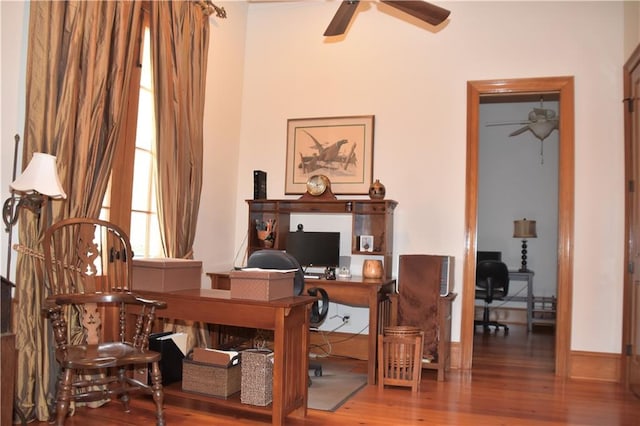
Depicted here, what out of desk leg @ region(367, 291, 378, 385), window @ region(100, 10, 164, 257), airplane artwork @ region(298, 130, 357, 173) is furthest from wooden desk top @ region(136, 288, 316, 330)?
airplane artwork @ region(298, 130, 357, 173)

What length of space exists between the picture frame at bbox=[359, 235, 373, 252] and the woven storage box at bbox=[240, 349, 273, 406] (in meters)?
1.98

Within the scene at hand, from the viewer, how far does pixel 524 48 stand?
497cm

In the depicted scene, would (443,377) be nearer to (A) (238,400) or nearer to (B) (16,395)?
(A) (238,400)

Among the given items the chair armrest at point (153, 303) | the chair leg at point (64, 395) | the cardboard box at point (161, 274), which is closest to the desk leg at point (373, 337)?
the cardboard box at point (161, 274)

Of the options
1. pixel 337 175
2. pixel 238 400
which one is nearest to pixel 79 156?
pixel 238 400

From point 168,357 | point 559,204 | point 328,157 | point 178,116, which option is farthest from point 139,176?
point 559,204

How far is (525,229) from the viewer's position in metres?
8.05

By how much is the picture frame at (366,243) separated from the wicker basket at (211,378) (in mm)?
1959

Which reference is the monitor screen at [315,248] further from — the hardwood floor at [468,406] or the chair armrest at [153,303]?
the chair armrest at [153,303]

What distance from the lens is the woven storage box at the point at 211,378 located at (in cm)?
331

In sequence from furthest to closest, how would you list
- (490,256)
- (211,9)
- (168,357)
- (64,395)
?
(490,256) < (211,9) < (168,357) < (64,395)

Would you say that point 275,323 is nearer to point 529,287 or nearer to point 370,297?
point 370,297

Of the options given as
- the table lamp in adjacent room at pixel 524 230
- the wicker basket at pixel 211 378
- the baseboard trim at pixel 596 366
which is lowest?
the baseboard trim at pixel 596 366

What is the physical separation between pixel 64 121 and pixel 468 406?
3082 mm
